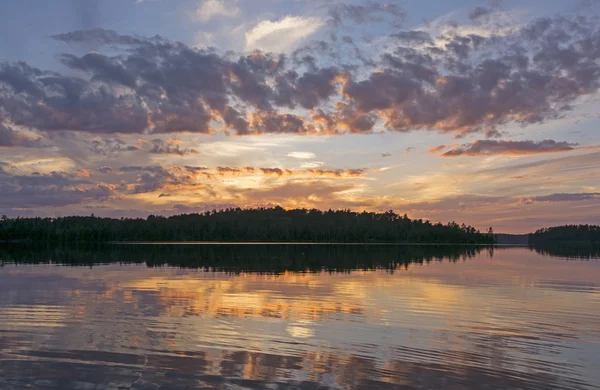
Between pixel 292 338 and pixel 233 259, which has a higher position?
pixel 233 259

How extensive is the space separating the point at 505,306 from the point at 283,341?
19.3 m

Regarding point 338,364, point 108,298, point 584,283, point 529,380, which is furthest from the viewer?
point 584,283

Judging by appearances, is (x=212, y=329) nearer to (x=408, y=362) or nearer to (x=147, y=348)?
(x=147, y=348)

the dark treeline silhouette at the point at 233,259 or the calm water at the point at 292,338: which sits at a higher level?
the dark treeline silhouette at the point at 233,259

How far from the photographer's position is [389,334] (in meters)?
23.4

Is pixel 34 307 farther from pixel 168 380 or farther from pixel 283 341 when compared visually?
pixel 168 380

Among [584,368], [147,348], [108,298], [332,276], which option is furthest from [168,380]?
[332,276]

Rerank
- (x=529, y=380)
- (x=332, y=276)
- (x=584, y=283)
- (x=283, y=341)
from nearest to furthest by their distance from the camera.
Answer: (x=529, y=380)
(x=283, y=341)
(x=584, y=283)
(x=332, y=276)

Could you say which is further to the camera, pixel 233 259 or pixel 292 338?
pixel 233 259

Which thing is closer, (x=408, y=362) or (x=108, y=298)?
(x=408, y=362)

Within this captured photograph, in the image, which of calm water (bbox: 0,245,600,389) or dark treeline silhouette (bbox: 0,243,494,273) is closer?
calm water (bbox: 0,245,600,389)

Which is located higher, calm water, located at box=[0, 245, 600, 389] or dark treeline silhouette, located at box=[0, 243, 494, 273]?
dark treeline silhouette, located at box=[0, 243, 494, 273]

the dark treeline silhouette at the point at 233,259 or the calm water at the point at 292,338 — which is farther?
the dark treeline silhouette at the point at 233,259

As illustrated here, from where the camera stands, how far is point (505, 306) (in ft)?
113
